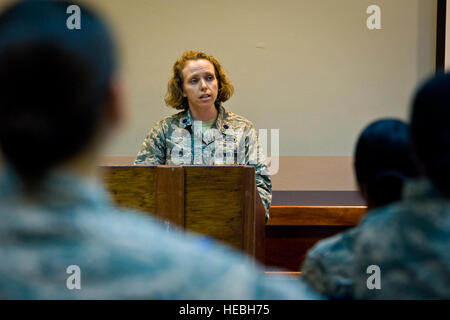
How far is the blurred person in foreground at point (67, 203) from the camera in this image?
20.4 inches

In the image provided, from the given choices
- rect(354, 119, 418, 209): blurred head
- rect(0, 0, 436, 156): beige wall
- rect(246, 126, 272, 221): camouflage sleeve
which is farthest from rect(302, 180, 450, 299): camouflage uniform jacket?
rect(0, 0, 436, 156): beige wall

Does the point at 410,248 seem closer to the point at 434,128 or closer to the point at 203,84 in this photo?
the point at 434,128

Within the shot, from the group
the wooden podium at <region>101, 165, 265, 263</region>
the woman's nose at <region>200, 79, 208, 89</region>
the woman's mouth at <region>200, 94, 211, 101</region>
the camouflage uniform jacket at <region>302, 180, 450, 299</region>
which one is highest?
the woman's nose at <region>200, 79, 208, 89</region>

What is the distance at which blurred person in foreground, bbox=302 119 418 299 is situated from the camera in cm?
93

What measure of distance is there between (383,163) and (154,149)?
2.02 metres

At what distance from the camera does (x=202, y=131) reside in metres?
3.00

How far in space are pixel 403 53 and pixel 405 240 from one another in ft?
11.7

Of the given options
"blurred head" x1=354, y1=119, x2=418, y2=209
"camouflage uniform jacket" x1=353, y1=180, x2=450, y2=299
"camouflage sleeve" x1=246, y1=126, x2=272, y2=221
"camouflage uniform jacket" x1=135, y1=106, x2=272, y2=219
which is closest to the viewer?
"camouflage uniform jacket" x1=353, y1=180, x2=450, y2=299

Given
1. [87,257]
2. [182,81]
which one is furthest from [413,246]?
[182,81]

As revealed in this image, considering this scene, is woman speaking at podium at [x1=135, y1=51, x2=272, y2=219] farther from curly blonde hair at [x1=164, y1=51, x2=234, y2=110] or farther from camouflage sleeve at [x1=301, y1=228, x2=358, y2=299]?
camouflage sleeve at [x1=301, y1=228, x2=358, y2=299]

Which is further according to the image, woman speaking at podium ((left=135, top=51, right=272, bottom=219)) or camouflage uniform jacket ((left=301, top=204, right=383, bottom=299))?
woman speaking at podium ((left=135, top=51, right=272, bottom=219))

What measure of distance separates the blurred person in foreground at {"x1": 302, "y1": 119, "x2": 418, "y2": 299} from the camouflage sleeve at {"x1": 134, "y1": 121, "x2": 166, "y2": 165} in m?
1.96

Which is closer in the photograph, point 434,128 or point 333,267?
point 434,128
